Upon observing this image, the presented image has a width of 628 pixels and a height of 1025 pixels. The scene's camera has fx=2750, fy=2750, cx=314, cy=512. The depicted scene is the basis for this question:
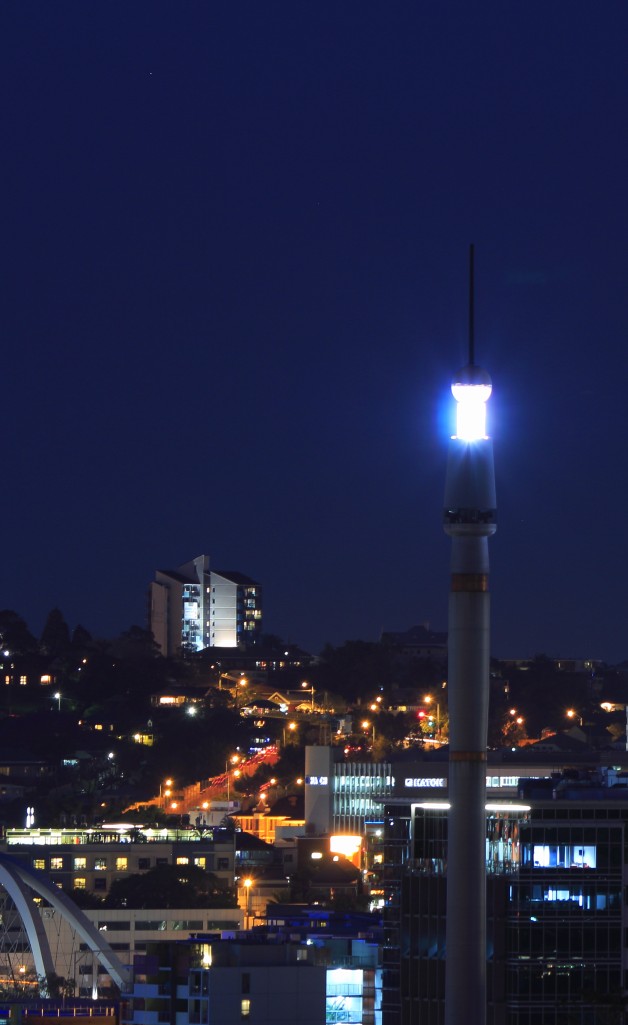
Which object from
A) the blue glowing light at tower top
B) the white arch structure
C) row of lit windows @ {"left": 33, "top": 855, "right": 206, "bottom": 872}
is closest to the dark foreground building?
the blue glowing light at tower top

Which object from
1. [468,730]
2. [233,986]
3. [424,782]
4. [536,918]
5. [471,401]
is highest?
[471,401]

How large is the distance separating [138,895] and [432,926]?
215 ft

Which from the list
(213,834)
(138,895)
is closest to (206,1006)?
(138,895)

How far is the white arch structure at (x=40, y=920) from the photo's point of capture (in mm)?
111750

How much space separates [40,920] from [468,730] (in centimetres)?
4066

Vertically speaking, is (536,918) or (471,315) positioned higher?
(471,315)

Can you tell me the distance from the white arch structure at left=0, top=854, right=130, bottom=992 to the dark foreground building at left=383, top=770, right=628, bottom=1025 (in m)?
29.8

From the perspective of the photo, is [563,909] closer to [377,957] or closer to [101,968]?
[377,957]

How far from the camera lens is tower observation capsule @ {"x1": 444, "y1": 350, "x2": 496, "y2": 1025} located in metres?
77.4

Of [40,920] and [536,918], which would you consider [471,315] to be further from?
[40,920]

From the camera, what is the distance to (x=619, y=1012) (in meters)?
72.1

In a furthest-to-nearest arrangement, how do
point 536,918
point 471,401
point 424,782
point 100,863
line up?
1. point 100,863
2. point 424,782
3. point 471,401
4. point 536,918

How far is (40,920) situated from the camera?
114562mm

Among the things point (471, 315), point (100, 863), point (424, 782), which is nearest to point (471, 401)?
point (471, 315)
